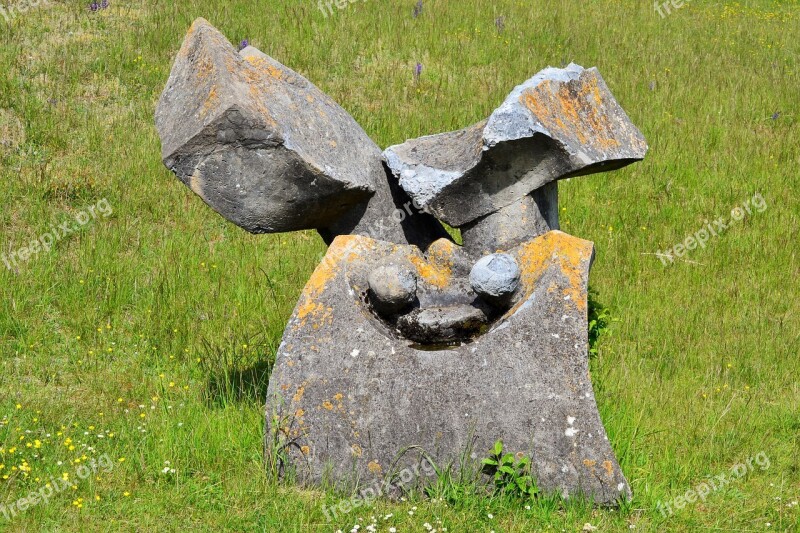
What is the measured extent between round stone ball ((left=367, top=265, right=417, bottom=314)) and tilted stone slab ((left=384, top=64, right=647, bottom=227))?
46 centimetres

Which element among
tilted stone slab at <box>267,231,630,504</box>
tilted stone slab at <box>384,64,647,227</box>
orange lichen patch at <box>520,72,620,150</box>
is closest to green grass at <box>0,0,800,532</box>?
tilted stone slab at <box>267,231,630,504</box>

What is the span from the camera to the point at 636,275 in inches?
283

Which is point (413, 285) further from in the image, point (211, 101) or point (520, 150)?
point (211, 101)

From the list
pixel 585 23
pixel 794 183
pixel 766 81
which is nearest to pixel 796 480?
pixel 794 183

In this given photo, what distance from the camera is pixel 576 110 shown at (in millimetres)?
5012

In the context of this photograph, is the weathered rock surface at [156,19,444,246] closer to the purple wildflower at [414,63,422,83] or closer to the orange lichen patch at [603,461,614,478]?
the orange lichen patch at [603,461,614,478]

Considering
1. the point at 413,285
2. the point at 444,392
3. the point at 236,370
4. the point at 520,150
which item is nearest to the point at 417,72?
the point at 236,370

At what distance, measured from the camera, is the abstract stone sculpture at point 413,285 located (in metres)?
4.47

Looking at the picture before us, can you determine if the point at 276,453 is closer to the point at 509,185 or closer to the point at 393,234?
the point at 393,234

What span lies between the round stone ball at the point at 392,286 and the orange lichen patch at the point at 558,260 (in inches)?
18.8

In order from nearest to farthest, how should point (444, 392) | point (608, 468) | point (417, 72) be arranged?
point (608, 468) → point (444, 392) → point (417, 72)

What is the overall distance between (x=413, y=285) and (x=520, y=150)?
82 cm

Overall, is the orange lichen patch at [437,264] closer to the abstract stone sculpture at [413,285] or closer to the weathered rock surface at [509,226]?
the abstract stone sculpture at [413,285]

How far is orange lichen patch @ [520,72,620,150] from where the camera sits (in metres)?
4.77
